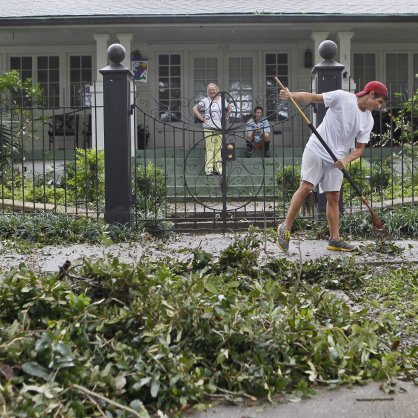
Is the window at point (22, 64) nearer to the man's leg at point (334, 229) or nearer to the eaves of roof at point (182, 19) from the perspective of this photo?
the eaves of roof at point (182, 19)

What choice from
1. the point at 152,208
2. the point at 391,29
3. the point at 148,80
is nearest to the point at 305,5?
the point at 391,29

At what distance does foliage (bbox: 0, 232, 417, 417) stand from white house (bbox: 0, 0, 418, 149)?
43.3 ft

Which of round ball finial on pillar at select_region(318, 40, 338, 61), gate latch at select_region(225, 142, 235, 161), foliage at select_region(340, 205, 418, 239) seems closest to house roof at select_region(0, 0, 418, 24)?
round ball finial on pillar at select_region(318, 40, 338, 61)

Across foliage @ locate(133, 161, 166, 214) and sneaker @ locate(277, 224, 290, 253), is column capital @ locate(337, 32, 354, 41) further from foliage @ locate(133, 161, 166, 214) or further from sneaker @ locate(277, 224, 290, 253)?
sneaker @ locate(277, 224, 290, 253)

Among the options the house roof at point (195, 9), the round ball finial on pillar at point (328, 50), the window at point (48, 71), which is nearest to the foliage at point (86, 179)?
the round ball finial on pillar at point (328, 50)

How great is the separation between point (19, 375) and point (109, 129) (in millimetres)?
6254

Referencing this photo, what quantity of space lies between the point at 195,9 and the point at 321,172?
33.2 feet

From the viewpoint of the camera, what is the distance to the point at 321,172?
26.1ft

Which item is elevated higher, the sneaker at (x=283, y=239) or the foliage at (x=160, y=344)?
the sneaker at (x=283, y=239)

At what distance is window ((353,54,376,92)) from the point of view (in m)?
20.2

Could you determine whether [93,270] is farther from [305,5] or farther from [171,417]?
[305,5]

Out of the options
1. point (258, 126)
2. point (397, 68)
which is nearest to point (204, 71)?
point (397, 68)

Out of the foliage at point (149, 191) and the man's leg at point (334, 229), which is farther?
the foliage at point (149, 191)

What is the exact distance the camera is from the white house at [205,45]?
55.0 ft
